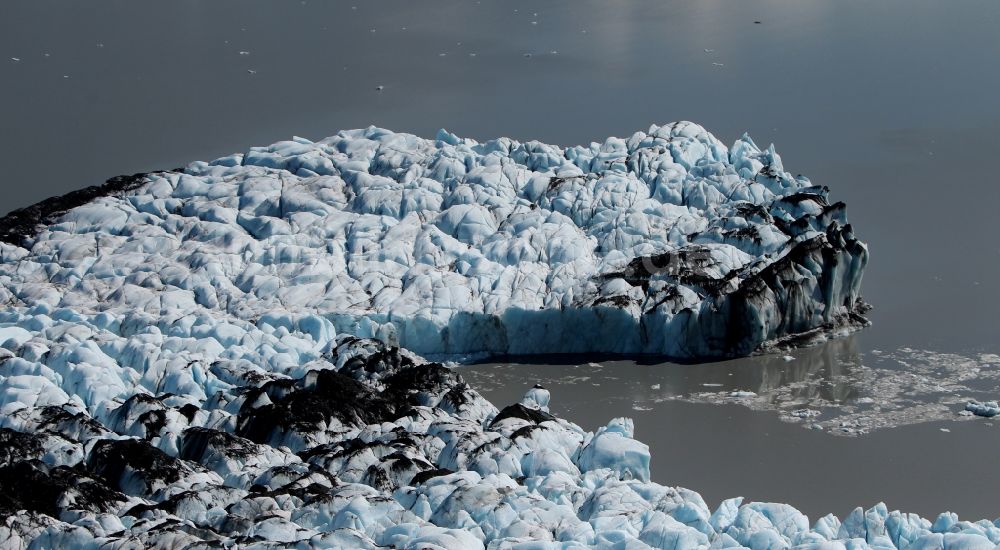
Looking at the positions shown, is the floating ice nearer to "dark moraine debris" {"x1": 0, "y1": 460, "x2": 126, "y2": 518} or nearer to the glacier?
the glacier

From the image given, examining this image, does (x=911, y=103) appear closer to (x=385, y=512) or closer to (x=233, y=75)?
(x=233, y=75)

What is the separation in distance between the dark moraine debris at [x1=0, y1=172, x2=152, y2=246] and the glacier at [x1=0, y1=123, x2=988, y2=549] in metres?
0.05

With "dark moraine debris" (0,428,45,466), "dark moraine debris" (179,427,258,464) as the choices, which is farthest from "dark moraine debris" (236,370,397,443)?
"dark moraine debris" (0,428,45,466)

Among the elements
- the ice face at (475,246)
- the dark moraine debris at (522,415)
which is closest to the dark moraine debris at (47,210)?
the ice face at (475,246)

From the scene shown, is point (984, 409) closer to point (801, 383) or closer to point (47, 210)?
point (801, 383)

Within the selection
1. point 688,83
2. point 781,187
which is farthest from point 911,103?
point 781,187

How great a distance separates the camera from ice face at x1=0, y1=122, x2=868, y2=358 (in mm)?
20938

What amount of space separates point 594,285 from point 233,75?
1555cm

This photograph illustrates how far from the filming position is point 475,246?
72.5 feet

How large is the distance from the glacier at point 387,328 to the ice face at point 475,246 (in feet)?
0.14

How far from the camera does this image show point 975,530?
547 inches

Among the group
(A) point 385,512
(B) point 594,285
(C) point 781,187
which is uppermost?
(C) point 781,187

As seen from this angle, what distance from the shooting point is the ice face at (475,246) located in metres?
20.9

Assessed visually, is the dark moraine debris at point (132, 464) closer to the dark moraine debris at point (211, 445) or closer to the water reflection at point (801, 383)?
the dark moraine debris at point (211, 445)
